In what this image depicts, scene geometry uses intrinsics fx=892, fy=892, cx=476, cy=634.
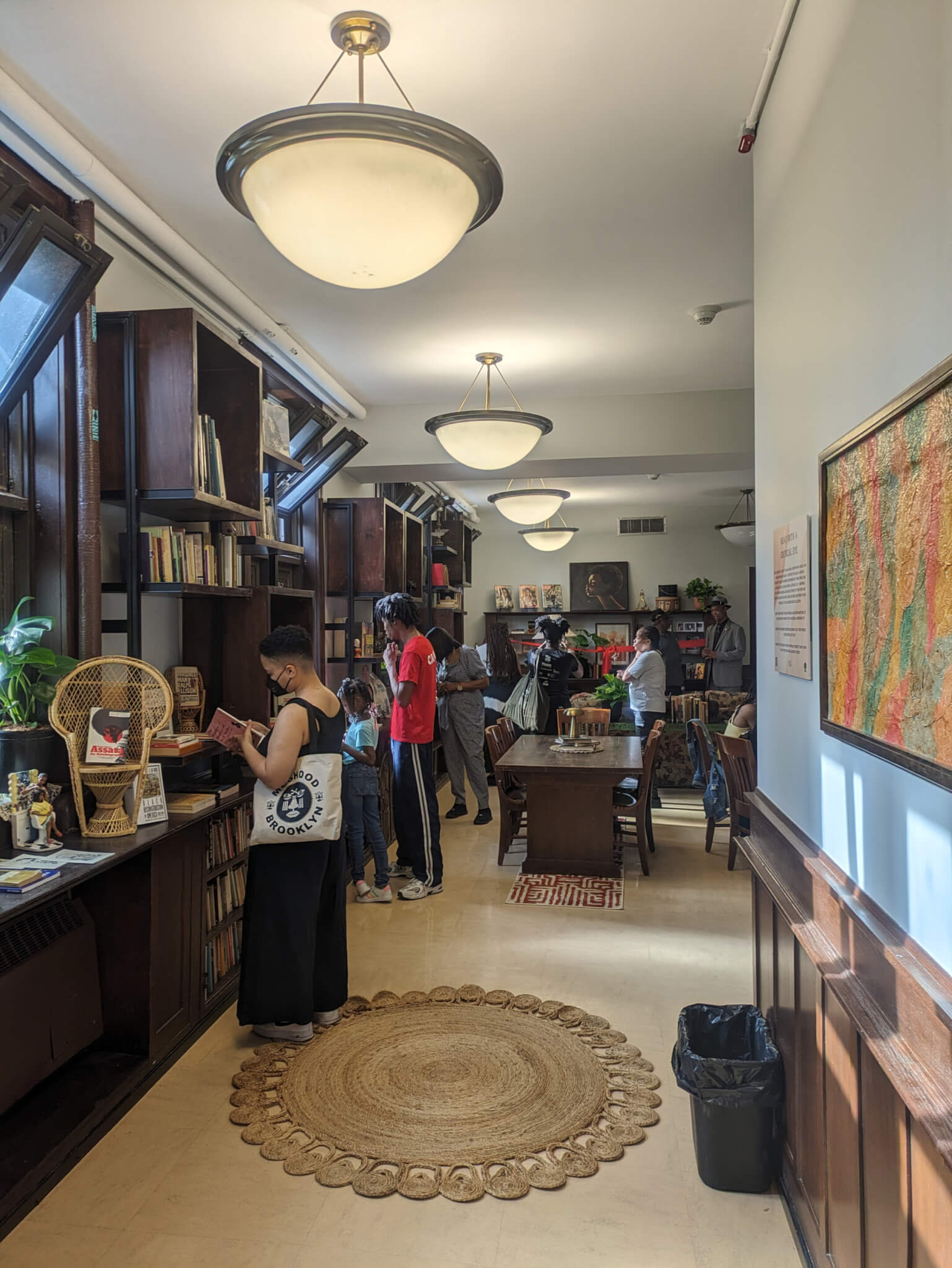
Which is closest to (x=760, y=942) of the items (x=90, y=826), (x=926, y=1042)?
(x=926, y=1042)

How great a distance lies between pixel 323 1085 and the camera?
310cm

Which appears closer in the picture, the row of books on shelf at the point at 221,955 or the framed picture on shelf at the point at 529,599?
A: the row of books on shelf at the point at 221,955

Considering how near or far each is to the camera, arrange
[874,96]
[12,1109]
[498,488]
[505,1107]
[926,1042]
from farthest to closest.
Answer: [498,488], [505,1107], [12,1109], [874,96], [926,1042]

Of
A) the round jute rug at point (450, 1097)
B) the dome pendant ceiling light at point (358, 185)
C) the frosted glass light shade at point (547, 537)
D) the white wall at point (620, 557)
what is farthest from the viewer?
the white wall at point (620, 557)

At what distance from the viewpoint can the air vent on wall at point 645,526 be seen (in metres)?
12.4

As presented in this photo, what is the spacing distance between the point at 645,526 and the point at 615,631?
1.57 m

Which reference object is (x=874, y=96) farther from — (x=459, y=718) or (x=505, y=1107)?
(x=459, y=718)

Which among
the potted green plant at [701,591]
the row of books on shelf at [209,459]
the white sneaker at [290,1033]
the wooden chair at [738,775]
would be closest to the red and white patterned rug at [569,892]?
the wooden chair at [738,775]

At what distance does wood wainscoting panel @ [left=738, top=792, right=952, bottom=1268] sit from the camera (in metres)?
1.37

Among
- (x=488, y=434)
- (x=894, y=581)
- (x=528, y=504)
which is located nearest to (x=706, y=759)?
(x=528, y=504)

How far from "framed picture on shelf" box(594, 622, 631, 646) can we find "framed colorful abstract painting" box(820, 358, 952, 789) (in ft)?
35.2

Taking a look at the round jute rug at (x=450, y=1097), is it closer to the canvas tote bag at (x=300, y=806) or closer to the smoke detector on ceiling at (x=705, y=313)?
the canvas tote bag at (x=300, y=806)

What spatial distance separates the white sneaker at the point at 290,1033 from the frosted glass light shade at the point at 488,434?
2.96 metres

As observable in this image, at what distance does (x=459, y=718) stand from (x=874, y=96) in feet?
17.9
